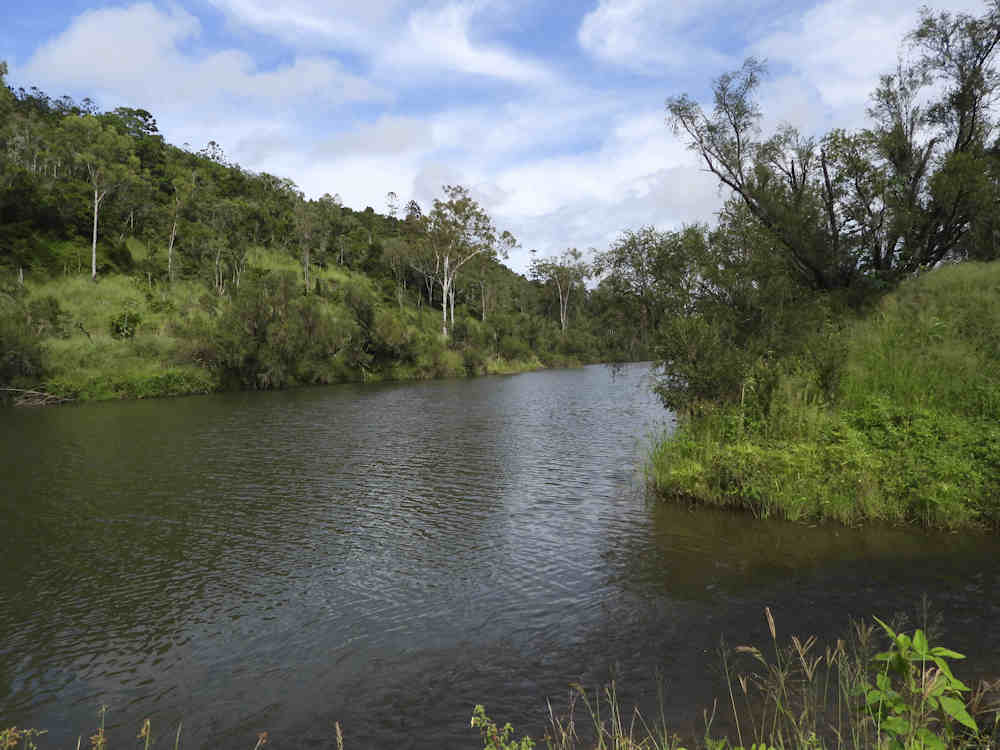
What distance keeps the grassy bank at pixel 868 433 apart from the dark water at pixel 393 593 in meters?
0.81

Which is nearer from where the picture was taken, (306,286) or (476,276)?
(306,286)

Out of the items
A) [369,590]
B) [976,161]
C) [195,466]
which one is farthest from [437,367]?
[369,590]

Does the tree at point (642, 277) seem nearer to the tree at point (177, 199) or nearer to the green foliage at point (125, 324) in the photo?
the green foliage at point (125, 324)

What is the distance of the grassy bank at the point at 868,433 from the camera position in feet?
39.7

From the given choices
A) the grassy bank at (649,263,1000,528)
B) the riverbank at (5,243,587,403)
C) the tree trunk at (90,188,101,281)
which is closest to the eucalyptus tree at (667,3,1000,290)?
the grassy bank at (649,263,1000,528)

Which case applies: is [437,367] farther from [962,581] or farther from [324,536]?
[962,581]

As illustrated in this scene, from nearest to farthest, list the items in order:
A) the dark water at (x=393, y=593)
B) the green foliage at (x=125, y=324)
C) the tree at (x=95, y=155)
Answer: the dark water at (x=393, y=593) < the green foliage at (x=125, y=324) < the tree at (x=95, y=155)

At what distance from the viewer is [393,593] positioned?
998cm

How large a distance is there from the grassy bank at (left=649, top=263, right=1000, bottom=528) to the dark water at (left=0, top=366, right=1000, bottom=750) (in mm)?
811

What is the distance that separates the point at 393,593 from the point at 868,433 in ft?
37.1

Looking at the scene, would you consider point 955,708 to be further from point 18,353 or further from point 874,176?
point 18,353

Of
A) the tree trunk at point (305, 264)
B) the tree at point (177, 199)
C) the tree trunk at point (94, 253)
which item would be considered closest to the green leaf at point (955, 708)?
the tree trunk at point (94, 253)

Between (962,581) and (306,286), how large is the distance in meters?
78.6

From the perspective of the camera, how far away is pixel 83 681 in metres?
7.49
